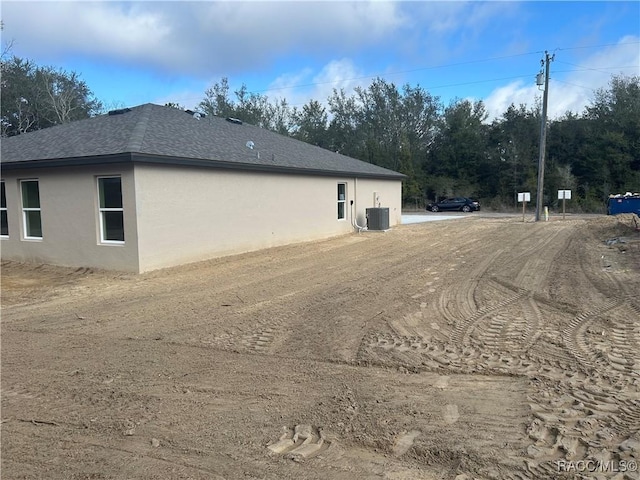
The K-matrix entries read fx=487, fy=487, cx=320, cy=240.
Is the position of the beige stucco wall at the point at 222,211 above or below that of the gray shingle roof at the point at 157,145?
below

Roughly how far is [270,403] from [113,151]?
858 cm

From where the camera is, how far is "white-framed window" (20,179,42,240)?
41.2 ft

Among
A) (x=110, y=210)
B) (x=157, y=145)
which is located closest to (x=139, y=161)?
(x=157, y=145)

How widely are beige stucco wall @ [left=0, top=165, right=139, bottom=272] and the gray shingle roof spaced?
0.36 meters

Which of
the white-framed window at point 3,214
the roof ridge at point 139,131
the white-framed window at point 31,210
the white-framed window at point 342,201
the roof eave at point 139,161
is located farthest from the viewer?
the white-framed window at point 342,201

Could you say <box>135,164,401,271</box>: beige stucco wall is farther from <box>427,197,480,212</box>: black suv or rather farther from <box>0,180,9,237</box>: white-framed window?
<box>427,197,480,212</box>: black suv

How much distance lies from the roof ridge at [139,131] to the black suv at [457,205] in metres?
32.4

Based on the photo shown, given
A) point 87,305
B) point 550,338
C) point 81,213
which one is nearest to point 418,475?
point 550,338

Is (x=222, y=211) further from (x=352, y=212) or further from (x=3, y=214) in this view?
(x=352, y=212)

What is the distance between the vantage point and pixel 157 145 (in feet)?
38.6

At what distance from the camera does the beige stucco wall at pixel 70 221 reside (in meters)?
11.0

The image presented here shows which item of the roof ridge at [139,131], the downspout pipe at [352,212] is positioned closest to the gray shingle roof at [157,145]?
the roof ridge at [139,131]

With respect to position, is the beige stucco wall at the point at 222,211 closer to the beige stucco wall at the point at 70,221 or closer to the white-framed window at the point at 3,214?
the beige stucco wall at the point at 70,221

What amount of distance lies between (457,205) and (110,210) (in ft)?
119
